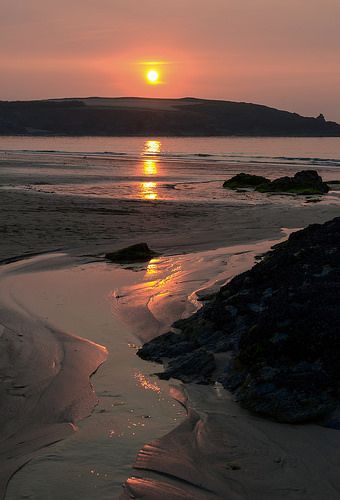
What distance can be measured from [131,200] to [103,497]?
760 inches

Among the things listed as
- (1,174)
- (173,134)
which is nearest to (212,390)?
(1,174)

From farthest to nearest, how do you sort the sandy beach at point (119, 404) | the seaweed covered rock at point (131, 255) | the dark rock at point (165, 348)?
1. the seaweed covered rock at point (131, 255)
2. the dark rock at point (165, 348)
3. the sandy beach at point (119, 404)

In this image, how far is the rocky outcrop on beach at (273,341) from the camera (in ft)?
17.6

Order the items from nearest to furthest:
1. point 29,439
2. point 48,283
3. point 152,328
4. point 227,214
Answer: point 29,439 → point 152,328 → point 48,283 → point 227,214

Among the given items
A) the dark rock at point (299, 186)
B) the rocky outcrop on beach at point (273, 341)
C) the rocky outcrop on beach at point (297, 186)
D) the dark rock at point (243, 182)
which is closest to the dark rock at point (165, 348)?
the rocky outcrop on beach at point (273, 341)

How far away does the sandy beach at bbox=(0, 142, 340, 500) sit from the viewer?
4312 millimetres

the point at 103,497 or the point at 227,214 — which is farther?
the point at 227,214

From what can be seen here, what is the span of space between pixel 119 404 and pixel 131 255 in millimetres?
6684

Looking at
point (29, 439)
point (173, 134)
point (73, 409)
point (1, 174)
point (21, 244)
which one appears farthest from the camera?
point (173, 134)

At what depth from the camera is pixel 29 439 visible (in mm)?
4902

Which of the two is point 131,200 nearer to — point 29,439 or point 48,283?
point 48,283

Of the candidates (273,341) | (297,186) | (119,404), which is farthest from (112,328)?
(297,186)

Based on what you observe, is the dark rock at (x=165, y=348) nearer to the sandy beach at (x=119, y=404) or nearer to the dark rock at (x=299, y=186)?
the sandy beach at (x=119, y=404)

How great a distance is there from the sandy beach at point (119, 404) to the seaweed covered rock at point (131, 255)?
26 cm
